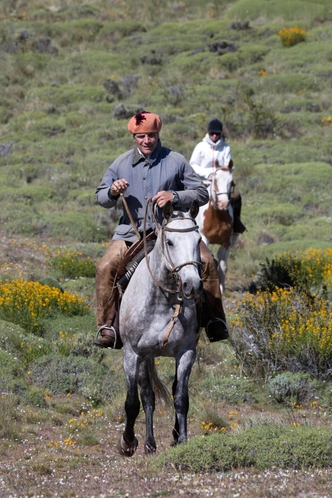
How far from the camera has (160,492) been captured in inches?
235

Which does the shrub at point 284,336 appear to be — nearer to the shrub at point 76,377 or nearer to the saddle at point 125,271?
the shrub at point 76,377

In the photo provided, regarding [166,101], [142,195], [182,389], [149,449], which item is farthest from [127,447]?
[166,101]

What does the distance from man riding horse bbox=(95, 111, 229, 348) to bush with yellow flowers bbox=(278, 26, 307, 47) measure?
98.0ft

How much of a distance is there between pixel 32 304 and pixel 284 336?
12.1 feet

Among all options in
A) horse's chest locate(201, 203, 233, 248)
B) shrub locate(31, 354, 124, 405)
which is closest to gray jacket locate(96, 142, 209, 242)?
shrub locate(31, 354, 124, 405)

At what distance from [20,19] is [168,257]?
118ft

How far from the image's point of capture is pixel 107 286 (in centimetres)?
805

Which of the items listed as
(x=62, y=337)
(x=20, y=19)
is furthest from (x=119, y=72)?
(x=62, y=337)

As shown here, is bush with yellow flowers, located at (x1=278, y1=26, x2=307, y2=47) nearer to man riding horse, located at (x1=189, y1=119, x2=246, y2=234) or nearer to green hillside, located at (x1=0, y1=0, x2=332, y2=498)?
green hillside, located at (x1=0, y1=0, x2=332, y2=498)

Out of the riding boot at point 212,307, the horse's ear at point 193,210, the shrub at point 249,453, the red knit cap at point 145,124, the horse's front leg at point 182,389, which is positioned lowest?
the shrub at point 249,453

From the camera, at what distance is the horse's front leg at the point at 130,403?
7.43 metres

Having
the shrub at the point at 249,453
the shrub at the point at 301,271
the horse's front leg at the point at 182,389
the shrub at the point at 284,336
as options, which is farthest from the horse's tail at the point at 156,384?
the shrub at the point at 301,271

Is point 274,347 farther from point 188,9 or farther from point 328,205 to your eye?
point 188,9

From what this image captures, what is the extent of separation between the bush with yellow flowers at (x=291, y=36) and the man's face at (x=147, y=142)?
2998 centimetres
